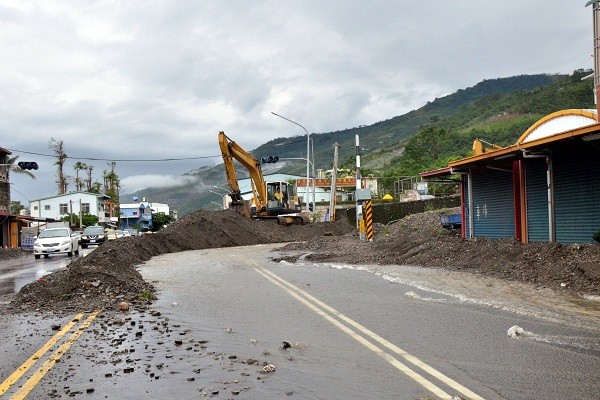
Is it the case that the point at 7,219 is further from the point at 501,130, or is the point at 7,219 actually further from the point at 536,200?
the point at 501,130

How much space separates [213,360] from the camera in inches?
291

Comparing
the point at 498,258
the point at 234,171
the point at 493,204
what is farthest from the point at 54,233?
the point at 498,258

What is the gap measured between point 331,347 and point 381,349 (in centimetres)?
63

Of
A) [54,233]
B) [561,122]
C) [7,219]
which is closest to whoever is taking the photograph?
[561,122]

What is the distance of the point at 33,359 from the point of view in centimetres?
755

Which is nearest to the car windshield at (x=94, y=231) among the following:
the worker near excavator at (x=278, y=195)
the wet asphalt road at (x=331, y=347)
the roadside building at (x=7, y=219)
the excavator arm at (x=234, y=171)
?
the roadside building at (x=7, y=219)

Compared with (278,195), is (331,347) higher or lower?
lower

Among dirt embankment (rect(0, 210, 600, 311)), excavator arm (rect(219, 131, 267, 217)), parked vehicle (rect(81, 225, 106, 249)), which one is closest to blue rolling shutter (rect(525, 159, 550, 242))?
dirt embankment (rect(0, 210, 600, 311))

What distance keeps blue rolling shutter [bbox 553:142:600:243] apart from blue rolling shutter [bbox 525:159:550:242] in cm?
124

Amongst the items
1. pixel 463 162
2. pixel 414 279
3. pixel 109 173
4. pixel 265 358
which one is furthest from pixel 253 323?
pixel 109 173

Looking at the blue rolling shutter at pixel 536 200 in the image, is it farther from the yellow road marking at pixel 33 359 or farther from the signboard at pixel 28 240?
the signboard at pixel 28 240

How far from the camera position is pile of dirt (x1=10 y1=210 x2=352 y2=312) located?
12953mm

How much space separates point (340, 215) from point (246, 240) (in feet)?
87.3

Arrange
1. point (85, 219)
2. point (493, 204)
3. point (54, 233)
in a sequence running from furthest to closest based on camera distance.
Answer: point (85, 219)
point (54, 233)
point (493, 204)
